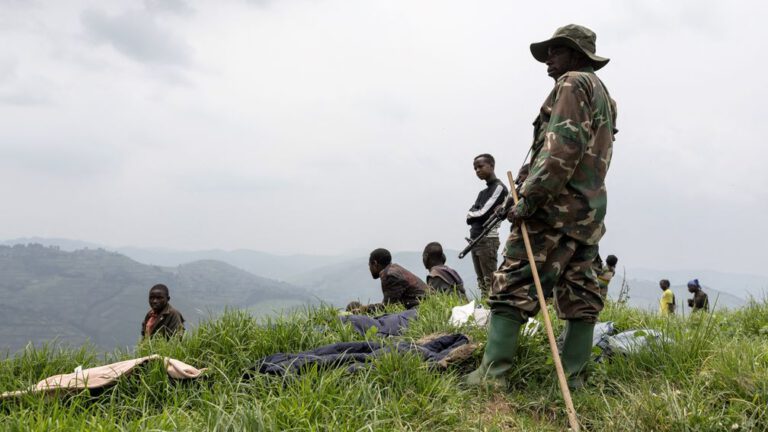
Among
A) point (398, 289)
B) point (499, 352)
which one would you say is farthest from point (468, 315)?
point (398, 289)

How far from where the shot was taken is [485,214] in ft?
26.7

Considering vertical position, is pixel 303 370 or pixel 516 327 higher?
pixel 516 327

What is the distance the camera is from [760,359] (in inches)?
147

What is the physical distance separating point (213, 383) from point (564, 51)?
3422 mm

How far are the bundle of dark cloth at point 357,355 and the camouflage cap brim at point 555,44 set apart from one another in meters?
2.19

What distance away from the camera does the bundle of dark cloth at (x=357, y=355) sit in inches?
155

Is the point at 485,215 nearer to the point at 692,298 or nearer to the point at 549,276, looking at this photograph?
the point at 549,276

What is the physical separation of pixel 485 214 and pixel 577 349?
171 inches

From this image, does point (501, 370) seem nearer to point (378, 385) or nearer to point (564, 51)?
point (378, 385)

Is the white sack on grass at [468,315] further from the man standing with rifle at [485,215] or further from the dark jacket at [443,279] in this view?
the man standing with rifle at [485,215]

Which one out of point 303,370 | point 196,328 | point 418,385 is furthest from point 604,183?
point 196,328

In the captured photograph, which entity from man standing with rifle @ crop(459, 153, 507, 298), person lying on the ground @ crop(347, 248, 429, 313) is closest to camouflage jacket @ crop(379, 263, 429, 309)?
person lying on the ground @ crop(347, 248, 429, 313)

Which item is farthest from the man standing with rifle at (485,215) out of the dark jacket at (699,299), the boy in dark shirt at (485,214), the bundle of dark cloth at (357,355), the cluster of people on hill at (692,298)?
the dark jacket at (699,299)

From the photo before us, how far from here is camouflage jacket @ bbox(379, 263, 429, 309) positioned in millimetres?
7443
